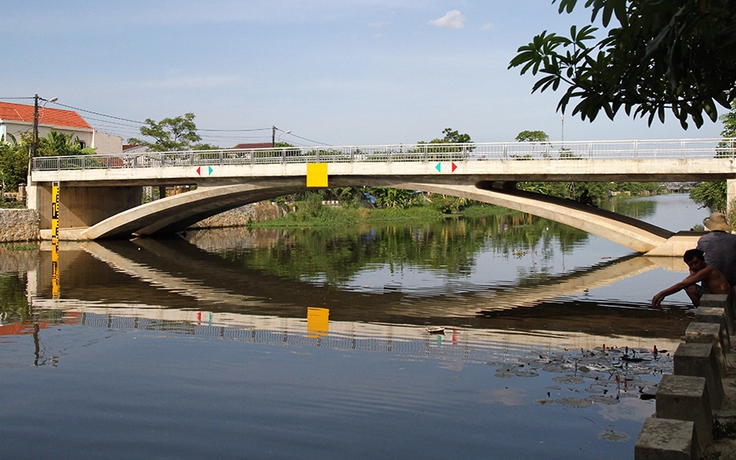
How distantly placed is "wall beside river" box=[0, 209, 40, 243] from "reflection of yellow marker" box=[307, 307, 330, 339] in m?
22.9

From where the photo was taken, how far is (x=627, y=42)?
15.2 ft

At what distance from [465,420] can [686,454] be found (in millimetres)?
3205

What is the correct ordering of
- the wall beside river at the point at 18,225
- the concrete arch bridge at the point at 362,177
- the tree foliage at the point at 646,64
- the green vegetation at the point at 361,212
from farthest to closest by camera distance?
the green vegetation at the point at 361,212
the wall beside river at the point at 18,225
the concrete arch bridge at the point at 362,177
the tree foliage at the point at 646,64

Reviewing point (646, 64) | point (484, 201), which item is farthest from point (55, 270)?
point (646, 64)

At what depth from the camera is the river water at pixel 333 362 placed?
249 inches

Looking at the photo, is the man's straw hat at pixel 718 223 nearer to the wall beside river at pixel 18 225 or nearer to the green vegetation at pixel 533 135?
the wall beside river at pixel 18 225

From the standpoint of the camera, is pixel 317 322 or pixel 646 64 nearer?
pixel 646 64

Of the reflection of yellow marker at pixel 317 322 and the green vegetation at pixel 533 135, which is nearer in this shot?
the reflection of yellow marker at pixel 317 322

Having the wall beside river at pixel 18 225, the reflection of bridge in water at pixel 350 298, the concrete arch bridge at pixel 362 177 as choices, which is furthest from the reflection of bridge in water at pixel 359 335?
the wall beside river at pixel 18 225

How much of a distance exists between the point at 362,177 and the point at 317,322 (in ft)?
49.1

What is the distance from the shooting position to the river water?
20.8 feet

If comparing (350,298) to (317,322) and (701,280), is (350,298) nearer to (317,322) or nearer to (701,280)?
(317,322)

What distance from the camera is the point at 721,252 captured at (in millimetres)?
8531

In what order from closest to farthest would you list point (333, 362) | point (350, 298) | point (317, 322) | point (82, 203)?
point (333, 362) → point (317, 322) → point (350, 298) → point (82, 203)
